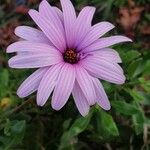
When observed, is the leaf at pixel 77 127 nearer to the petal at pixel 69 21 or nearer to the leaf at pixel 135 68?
the leaf at pixel 135 68

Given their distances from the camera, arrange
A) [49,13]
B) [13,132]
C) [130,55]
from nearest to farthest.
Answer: [49,13] < [13,132] < [130,55]

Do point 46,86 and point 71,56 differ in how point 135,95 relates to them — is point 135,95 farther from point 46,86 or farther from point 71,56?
point 46,86

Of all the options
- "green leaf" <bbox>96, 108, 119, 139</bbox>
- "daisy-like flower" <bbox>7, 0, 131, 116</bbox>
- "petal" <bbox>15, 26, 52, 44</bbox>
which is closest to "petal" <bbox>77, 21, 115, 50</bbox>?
"daisy-like flower" <bbox>7, 0, 131, 116</bbox>

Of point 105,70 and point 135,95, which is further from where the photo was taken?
point 135,95

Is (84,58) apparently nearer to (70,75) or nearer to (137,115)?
(70,75)

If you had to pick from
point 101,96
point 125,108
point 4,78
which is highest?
A: point 101,96

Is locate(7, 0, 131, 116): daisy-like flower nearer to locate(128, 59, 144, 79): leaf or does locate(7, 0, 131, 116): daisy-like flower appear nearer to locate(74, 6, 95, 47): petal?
locate(74, 6, 95, 47): petal

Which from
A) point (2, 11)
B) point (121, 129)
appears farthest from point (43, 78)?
point (2, 11)

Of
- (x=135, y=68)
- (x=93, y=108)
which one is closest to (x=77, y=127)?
(x=93, y=108)
